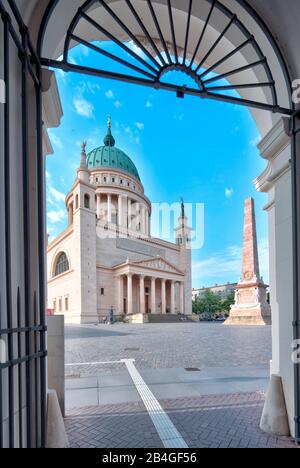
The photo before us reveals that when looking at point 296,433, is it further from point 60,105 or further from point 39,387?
point 60,105

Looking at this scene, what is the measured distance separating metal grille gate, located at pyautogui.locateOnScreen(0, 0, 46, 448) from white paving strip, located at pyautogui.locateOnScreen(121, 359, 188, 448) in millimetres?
1599

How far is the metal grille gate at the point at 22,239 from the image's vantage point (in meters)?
2.45

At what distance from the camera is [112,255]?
189 feet

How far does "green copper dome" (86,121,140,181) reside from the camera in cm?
7819

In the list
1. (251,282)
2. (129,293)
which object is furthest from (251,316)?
(129,293)

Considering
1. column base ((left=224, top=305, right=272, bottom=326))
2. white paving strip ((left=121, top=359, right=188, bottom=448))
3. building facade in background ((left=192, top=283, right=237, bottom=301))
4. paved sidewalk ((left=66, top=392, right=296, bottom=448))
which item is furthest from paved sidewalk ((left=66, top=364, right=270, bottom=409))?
building facade in background ((left=192, top=283, right=237, bottom=301))

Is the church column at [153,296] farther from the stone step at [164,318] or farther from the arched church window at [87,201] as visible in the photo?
the arched church window at [87,201]

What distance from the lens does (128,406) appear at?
5086 mm

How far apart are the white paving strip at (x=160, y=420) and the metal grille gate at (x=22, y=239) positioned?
160 cm

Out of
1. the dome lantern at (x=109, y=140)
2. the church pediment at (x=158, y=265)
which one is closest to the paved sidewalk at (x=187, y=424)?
the church pediment at (x=158, y=265)

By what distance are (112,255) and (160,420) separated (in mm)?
53813

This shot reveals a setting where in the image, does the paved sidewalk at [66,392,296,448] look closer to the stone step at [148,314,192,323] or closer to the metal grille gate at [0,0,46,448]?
the metal grille gate at [0,0,46,448]

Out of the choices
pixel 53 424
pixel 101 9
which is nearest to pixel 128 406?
pixel 53 424

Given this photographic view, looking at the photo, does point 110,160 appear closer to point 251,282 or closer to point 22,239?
point 251,282
